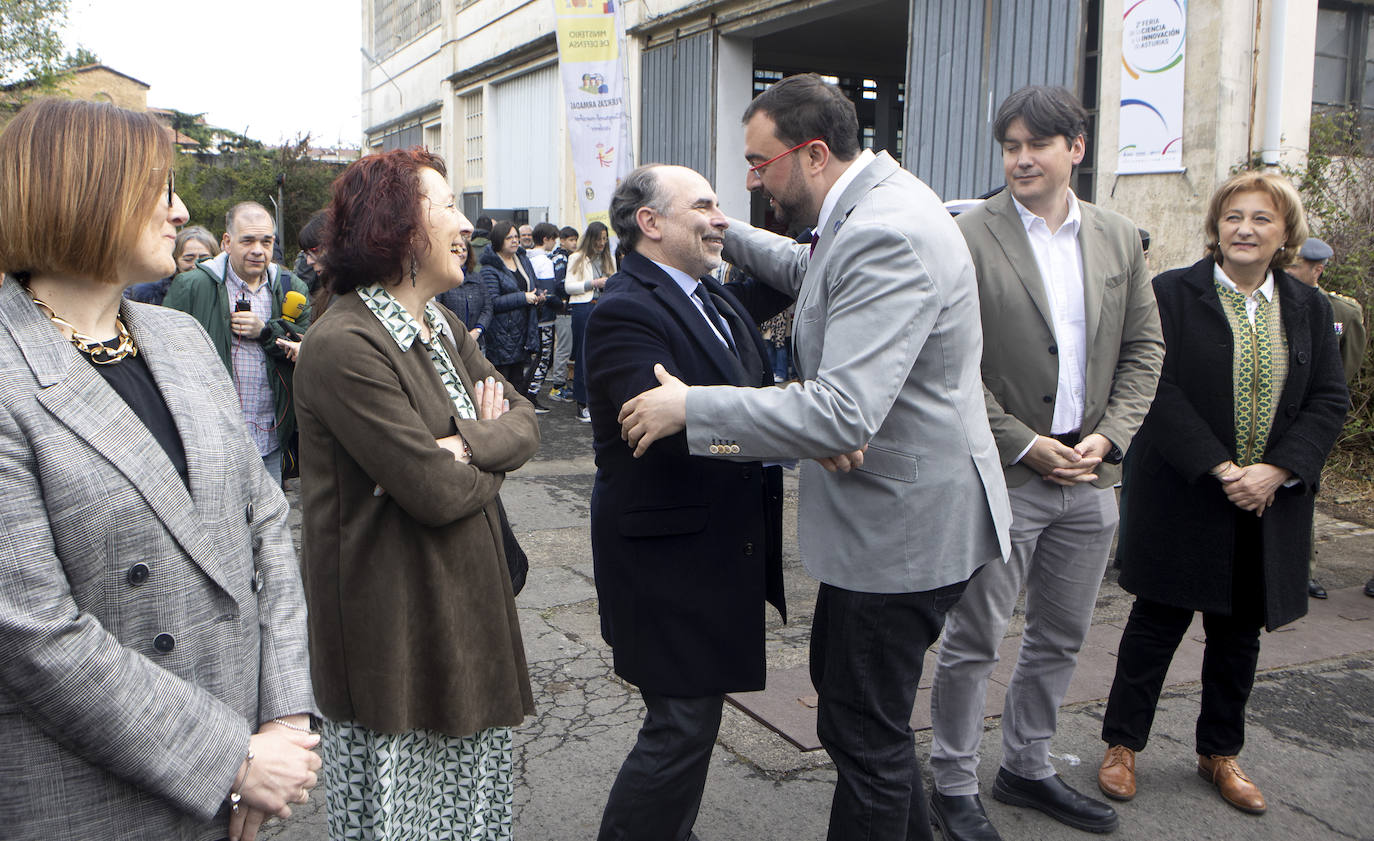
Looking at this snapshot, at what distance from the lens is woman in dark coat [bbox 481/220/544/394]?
421 inches

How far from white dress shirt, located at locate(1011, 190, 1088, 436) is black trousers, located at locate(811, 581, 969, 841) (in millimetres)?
896

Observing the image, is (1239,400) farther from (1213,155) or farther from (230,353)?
(1213,155)

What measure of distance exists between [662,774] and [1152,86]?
780 centimetres

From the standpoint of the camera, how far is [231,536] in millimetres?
1773

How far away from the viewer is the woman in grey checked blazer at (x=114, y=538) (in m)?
1.51

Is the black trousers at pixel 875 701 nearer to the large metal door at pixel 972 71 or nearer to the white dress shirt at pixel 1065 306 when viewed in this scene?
the white dress shirt at pixel 1065 306

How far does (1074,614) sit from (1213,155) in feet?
20.1

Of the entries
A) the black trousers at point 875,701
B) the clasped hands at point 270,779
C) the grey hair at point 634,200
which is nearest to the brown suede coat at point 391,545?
the clasped hands at point 270,779

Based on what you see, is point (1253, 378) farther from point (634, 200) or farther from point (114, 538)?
point (114, 538)

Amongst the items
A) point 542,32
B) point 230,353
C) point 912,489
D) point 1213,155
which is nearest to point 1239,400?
point 912,489

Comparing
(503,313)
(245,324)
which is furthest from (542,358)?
(245,324)

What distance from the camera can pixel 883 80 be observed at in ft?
56.8

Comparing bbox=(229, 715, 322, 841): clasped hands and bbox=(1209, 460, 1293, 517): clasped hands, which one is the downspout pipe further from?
bbox=(229, 715, 322, 841): clasped hands

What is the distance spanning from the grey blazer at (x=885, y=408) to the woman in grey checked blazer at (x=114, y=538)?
105cm
